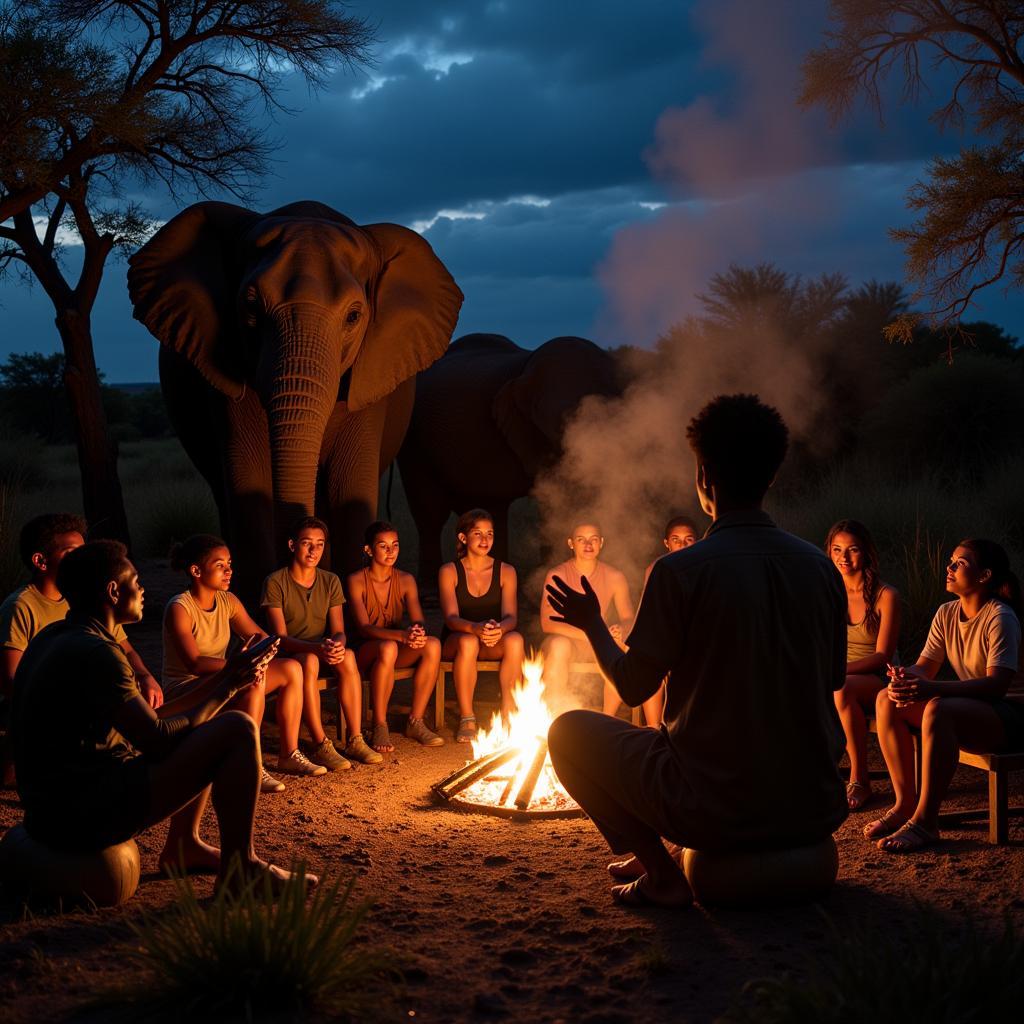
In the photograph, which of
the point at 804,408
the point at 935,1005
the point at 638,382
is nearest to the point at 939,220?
the point at 638,382

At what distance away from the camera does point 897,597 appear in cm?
567

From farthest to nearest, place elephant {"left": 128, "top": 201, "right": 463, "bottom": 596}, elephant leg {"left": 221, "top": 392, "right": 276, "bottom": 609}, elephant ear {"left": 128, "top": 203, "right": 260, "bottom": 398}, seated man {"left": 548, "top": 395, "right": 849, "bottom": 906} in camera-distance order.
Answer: elephant leg {"left": 221, "top": 392, "right": 276, "bottom": 609}, elephant ear {"left": 128, "top": 203, "right": 260, "bottom": 398}, elephant {"left": 128, "top": 201, "right": 463, "bottom": 596}, seated man {"left": 548, "top": 395, "right": 849, "bottom": 906}

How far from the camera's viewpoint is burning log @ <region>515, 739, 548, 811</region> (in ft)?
18.4

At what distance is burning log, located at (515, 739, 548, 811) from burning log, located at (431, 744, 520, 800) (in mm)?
134

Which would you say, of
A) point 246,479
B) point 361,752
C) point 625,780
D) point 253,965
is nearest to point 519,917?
point 625,780

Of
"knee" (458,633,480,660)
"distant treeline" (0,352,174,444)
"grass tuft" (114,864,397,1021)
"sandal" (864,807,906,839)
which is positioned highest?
"distant treeline" (0,352,174,444)

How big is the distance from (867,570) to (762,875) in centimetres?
219

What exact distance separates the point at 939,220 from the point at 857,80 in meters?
1.68

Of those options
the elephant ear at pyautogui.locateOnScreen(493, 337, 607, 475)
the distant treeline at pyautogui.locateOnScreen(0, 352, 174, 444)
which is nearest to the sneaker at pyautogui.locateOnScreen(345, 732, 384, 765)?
the elephant ear at pyautogui.locateOnScreen(493, 337, 607, 475)

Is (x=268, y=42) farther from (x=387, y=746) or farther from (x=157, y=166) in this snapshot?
(x=387, y=746)

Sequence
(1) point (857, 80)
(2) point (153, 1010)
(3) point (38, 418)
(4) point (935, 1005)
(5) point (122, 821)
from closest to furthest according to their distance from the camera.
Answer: (4) point (935, 1005)
(2) point (153, 1010)
(5) point (122, 821)
(1) point (857, 80)
(3) point (38, 418)

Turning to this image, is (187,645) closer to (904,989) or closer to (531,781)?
(531,781)

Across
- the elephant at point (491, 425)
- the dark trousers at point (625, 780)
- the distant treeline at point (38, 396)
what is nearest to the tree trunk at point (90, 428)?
the elephant at point (491, 425)

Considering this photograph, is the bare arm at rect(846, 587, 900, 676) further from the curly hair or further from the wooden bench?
the wooden bench
